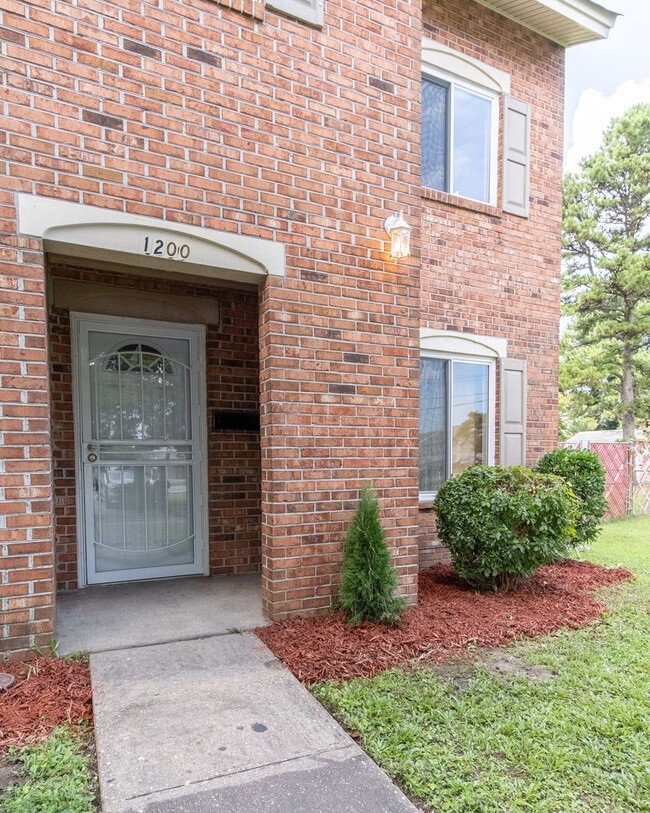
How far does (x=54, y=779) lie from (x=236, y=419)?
128 inches

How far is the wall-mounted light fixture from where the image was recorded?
377 centimetres

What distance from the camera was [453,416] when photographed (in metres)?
5.85

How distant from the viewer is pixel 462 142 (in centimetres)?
589

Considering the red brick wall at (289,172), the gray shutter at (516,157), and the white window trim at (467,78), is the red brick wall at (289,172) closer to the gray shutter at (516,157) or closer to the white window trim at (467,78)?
the white window trim at (467,78)

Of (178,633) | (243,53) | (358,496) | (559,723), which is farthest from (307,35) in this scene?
(559,723)

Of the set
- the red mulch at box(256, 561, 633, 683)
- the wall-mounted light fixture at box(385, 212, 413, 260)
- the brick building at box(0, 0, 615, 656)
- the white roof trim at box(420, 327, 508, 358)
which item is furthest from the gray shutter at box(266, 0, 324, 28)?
the red mulch at box(256, 561, 633, 683)

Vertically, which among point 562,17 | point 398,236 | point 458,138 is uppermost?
point 562,17

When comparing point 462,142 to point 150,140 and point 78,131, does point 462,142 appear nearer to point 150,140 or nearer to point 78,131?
point 150,140

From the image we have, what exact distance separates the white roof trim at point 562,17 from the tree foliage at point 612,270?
269 inches

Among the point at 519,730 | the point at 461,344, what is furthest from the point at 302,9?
the point at 519,730

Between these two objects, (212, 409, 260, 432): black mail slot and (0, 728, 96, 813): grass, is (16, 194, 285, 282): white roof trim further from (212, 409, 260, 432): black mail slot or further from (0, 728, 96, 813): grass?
(0, 728, 96, 813): grass

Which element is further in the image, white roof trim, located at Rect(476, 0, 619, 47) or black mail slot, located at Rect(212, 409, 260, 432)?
white roof trim, located at Rect(476, 0, 619, 47)

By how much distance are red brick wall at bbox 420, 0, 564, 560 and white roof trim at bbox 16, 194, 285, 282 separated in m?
2.52

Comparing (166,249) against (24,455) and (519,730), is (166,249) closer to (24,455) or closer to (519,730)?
(24,455)
